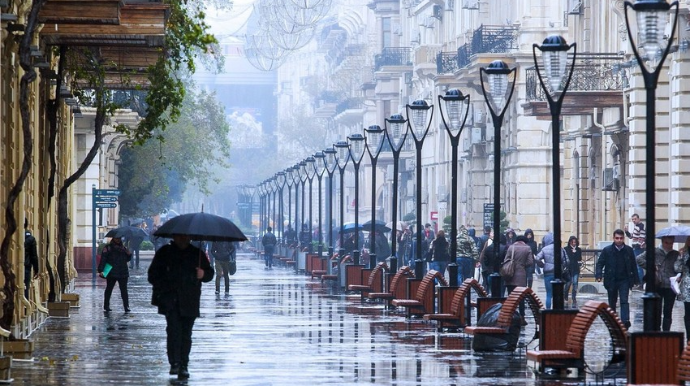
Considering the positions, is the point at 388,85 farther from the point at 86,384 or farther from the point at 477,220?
the point at 86,384

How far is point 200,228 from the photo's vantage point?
17.1m

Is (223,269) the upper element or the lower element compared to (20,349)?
upper

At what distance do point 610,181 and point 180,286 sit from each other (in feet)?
94.3

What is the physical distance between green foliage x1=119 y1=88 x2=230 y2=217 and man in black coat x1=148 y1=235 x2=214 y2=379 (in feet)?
137

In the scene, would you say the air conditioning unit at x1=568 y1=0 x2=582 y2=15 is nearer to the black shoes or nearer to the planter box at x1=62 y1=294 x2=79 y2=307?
the planter box at x1=62 y1=294 x2=79 y2=307

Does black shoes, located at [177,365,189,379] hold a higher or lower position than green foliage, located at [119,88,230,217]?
lower

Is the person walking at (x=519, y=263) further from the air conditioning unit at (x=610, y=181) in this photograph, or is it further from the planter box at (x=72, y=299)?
the air conditioning unit at (x=610, y=181)

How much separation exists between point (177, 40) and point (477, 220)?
4036cm

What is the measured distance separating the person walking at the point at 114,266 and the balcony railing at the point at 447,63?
109ft

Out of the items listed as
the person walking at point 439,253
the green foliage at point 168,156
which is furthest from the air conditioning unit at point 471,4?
the person walking at point 439,253

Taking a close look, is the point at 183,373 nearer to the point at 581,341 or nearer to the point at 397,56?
the point at 581,341

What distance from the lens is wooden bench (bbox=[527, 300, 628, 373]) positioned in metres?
16.4

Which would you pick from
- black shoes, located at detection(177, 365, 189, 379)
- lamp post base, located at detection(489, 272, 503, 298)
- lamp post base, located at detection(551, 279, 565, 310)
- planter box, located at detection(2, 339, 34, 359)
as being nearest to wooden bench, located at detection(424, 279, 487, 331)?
lamp post base, located at detection(489, 272, 503, 298)

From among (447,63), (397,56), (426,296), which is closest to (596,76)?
(426,296)
